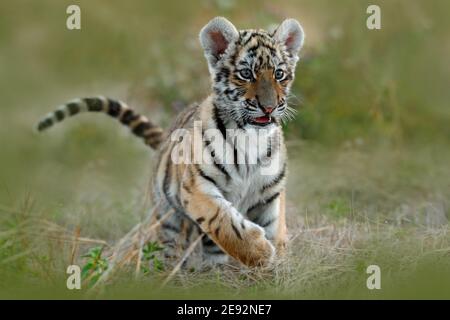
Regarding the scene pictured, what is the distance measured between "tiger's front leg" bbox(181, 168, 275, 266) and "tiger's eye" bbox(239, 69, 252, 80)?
761mm

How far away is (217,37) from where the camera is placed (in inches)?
256

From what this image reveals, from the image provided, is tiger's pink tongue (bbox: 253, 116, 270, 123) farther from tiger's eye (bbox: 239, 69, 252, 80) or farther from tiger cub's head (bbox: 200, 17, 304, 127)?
tiger's eye (bbox: 239, 69, 252, 80)

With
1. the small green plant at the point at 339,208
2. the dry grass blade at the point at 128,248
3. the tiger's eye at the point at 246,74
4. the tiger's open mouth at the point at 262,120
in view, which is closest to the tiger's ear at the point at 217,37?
the tiger's eye at the point at 246,74

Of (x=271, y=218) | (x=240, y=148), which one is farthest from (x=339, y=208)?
(x=240, y=148)

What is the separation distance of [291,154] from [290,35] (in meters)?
3.42

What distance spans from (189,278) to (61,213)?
233cm

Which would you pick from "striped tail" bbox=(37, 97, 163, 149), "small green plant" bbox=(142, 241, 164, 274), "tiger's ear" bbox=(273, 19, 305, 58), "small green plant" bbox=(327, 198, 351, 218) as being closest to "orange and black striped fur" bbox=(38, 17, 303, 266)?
"tiger's ear" bbox=(273, 19, 305, 58)

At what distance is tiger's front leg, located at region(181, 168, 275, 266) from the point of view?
19.8ft

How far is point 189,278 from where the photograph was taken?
626 centimetres

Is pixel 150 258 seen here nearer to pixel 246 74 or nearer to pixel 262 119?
pixel 262 119

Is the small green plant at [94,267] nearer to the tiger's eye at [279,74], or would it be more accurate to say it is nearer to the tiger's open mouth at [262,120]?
the tiger's open mouth at [262,120]

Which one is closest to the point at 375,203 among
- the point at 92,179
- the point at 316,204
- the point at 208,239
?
the point at 316,204

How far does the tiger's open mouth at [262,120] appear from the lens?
6102mm

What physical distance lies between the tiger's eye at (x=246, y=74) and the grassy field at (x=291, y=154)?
0.80 meters
